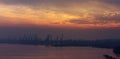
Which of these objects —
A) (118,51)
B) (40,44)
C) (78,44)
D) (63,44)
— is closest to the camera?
(118,51)

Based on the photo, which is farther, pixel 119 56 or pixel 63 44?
pixel 63 44

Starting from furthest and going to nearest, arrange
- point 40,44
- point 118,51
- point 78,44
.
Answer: point 40,44 < point 78,44 < point 118,51

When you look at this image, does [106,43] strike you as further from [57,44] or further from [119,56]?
[119,56]

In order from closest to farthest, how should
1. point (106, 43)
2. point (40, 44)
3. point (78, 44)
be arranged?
point (106, 43) < point (78, 44) < point (40, 44)

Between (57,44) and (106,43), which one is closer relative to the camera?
(106,43)

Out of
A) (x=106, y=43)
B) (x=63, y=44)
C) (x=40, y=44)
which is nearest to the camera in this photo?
(x=106, y=43)

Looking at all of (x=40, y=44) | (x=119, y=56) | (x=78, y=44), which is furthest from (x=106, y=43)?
(x=119, y=56)

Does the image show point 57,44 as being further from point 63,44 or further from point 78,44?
point 78,44

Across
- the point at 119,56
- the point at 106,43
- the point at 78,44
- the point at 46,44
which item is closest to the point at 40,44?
the point at 46,44
